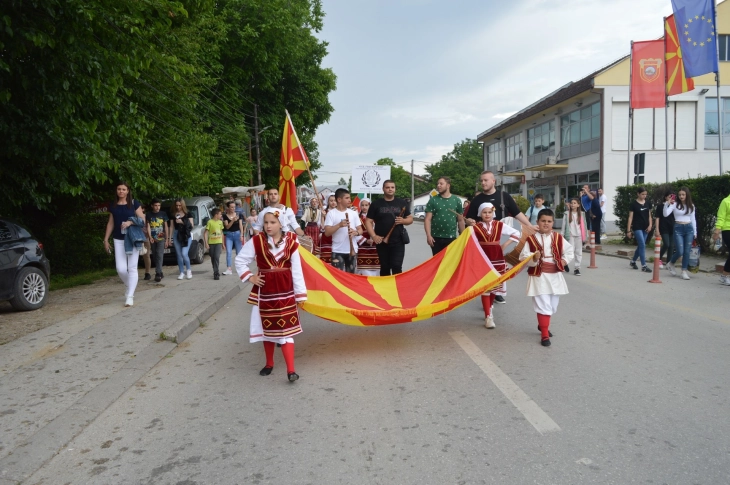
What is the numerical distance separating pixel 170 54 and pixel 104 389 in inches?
466

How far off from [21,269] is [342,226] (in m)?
4.96

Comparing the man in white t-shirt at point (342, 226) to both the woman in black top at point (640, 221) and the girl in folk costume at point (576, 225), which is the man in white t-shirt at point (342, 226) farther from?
the woman in black top at point (640, 221)

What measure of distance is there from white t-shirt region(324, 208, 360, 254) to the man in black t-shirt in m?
0.75

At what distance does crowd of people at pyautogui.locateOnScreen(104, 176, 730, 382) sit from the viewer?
17.5 feet

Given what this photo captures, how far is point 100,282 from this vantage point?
492 inches

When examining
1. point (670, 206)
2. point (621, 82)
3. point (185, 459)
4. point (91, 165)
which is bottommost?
point (185, 459)

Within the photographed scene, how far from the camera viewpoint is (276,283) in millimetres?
5277

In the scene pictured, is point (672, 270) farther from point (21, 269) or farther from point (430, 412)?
point (21, 269)

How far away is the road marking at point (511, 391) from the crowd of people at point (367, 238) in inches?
34.2

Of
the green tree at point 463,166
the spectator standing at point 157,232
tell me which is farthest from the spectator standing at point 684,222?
the green tree at point 463,166

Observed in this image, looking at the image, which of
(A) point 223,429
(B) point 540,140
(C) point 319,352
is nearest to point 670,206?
(C) point 319,352

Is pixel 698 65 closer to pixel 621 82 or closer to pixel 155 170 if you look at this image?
pixel 621 82

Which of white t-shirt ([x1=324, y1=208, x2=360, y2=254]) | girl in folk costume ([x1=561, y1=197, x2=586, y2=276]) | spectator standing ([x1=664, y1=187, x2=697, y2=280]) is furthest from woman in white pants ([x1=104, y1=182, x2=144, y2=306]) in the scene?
spectator standing ([x1=664, y1=187, x2=697, y2=280])

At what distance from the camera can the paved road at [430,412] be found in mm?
3479
